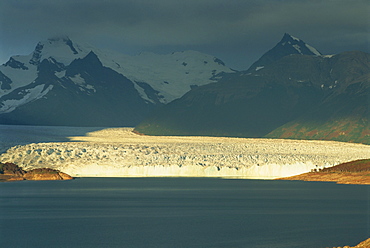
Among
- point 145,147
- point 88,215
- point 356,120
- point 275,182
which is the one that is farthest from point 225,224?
point 356,120

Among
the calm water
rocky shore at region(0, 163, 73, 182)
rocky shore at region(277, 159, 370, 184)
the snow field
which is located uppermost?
the snow field

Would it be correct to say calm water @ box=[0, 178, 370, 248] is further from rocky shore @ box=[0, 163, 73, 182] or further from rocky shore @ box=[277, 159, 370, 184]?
rocky shore @ box=[0, 163, 73, 182]

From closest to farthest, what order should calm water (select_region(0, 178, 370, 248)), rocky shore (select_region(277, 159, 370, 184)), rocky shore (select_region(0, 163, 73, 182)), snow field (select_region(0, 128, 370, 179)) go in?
calm water (select_region(0, 178, 370, 248))
rocky shore (select_region(277, 159, 370, 184))
rocky shore (select_region(0, 163, 73, 182))
snow field (select_region(0, 128, 370, 179))

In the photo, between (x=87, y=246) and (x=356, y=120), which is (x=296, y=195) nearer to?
(x=87, y=246)

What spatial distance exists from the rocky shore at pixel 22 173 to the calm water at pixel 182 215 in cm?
726

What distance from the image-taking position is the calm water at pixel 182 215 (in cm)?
4606

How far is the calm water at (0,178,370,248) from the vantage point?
4606 centimetres

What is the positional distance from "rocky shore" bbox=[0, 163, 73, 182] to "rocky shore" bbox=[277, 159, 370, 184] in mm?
37333

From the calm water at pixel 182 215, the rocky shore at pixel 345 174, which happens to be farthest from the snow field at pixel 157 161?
the calm water at pixel 182 215

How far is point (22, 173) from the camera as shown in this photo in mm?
105438

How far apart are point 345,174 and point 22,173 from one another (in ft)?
159

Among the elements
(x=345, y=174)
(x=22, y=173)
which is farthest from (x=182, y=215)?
(x=22, y=173)

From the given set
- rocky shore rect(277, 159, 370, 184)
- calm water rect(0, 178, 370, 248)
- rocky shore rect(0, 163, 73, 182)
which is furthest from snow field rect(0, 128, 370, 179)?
calm water rect(0, 178, 370, 248)

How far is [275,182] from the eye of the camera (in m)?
105
